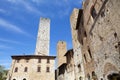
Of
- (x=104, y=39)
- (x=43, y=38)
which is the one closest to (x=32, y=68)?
(x=43, y=38)

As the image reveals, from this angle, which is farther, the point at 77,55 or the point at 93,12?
the point at 77,55

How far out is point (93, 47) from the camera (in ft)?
45.2

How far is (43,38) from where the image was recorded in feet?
137

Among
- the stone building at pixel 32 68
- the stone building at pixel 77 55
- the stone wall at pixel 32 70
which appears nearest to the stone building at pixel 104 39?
the stone building at pixel 77 55

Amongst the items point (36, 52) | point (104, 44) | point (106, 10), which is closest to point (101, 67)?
point (104, 44)

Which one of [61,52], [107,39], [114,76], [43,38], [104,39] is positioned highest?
[43,38]

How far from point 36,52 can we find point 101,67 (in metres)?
29.1

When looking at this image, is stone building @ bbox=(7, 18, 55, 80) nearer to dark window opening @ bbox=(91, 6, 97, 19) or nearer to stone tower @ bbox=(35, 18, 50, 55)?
stone tower @ bbox=(35, 18, 50, 55)


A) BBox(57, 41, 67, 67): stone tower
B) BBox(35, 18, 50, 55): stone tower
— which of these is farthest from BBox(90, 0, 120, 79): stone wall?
BBox(35, 18, 50, 55): stone tower

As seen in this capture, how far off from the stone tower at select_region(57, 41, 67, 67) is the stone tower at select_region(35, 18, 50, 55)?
6.16m

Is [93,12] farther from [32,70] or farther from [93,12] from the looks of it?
[32,70]

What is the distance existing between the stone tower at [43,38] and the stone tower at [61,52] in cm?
616

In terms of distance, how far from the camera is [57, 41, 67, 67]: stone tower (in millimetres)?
33694

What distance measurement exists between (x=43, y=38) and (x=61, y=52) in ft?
32.8
